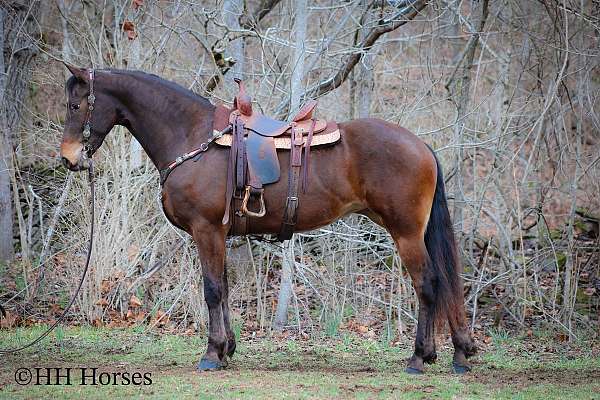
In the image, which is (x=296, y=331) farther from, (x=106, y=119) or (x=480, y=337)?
(x=106, y=119)

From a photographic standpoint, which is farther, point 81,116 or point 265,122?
point 265,122

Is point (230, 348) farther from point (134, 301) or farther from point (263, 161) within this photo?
point (134, 301)

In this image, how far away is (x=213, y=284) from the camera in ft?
18.3

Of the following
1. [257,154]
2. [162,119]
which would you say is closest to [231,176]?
[257,154]

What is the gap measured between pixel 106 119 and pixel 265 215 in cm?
137

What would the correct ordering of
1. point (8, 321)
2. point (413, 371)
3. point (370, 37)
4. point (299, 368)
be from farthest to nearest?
point (370, 37)
point (8, 321)
point (299, 368)
point (413, 371)

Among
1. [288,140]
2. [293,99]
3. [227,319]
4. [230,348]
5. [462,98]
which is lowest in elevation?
[230,348]

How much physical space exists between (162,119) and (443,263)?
2.35 m

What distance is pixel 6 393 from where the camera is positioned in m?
4.77

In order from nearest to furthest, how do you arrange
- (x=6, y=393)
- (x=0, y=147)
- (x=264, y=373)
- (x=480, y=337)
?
(x=6, y=393) → (x=264, y=373) → (x=480, y=337) → (x=0, y=147)

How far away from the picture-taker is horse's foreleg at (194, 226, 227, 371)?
18.2 ft

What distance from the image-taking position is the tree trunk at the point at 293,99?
24.8ft

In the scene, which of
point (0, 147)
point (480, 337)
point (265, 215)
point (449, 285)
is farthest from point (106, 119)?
point (480, 337)

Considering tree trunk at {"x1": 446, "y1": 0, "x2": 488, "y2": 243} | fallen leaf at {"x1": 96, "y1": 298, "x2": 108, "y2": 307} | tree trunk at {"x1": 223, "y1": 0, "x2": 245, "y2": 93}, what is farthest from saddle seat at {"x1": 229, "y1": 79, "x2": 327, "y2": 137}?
fallen leaf at {"x1": 96, "y1": 298, "x2": 108, "y2": 307}
